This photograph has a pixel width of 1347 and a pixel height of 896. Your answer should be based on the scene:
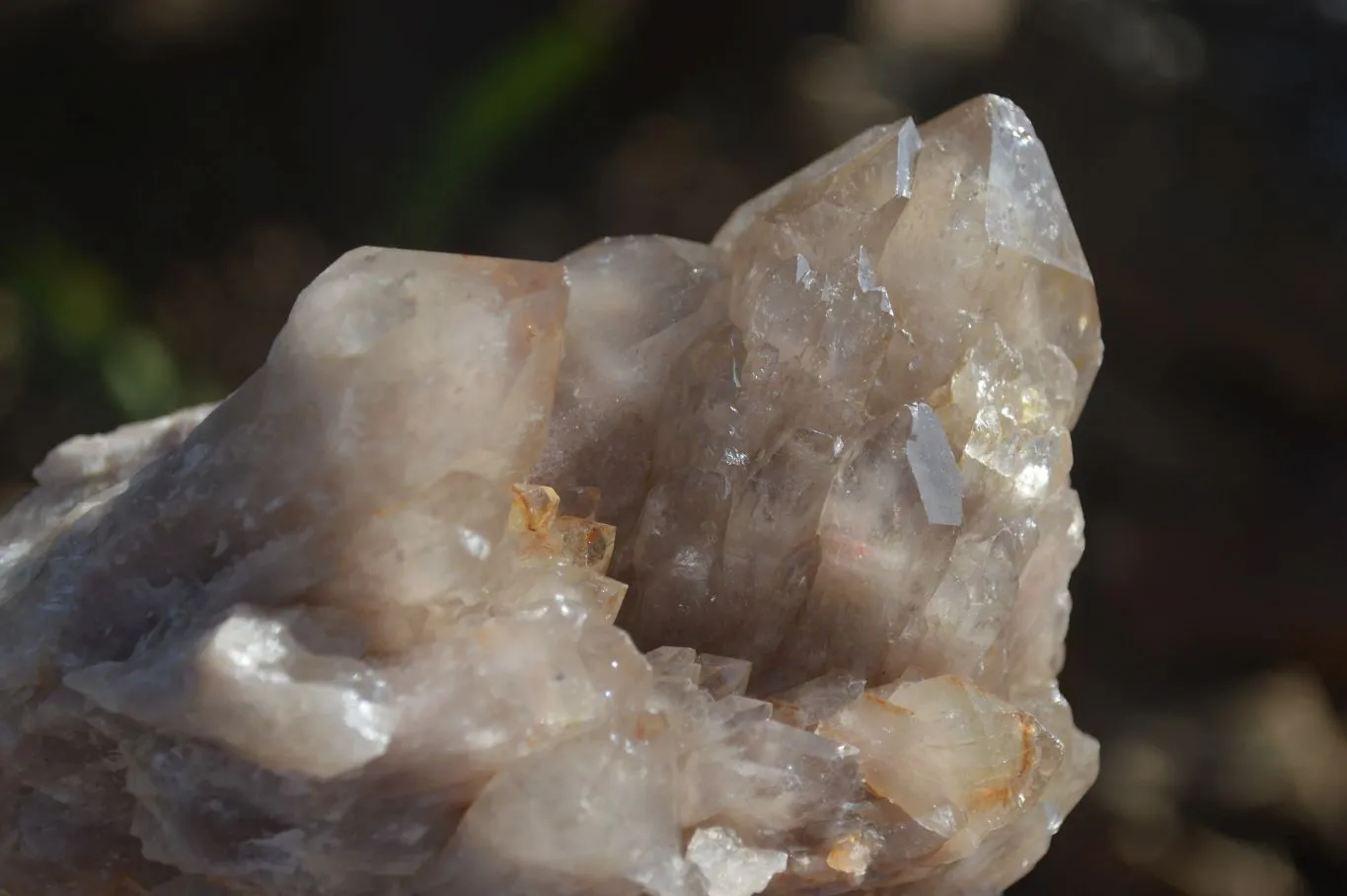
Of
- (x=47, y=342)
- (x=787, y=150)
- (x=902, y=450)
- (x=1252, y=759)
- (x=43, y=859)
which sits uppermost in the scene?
(x=902, y=450)

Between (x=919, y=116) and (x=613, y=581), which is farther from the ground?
(x=613, y=581)

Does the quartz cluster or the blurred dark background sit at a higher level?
the quartz cluster

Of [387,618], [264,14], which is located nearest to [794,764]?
[387,618]

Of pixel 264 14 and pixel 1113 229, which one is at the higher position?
pixel 264 14

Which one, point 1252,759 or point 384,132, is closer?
point 1252,759

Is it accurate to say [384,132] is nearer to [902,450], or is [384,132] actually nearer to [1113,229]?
[1113,229]

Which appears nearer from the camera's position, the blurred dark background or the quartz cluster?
the quartz cluster
